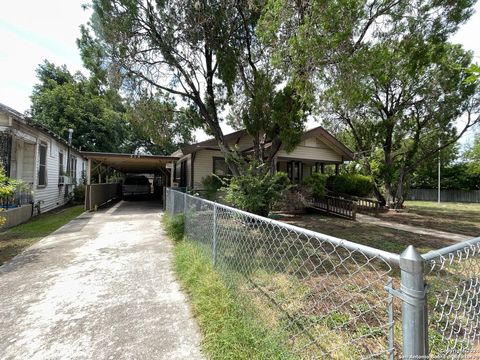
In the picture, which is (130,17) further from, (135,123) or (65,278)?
(65,278)

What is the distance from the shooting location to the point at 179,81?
923cm

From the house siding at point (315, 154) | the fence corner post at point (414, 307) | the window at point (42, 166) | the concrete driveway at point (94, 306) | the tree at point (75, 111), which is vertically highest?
the tree at point (75, 111)

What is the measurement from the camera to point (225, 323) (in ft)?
8.09

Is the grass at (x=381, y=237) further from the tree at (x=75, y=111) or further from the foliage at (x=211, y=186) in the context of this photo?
the tree at (x=75, y=111)

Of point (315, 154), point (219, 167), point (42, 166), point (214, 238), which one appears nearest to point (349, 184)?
point (315, 154)

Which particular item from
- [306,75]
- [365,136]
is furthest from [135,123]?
[365,136]

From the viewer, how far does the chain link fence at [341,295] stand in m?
1.12

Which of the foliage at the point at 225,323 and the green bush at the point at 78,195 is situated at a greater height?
the green bush at the point at 78,195

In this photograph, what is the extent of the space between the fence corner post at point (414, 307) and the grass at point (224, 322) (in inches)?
48.3

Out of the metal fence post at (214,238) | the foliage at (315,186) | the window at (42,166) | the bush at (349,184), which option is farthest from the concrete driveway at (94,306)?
the bush at (349,184)

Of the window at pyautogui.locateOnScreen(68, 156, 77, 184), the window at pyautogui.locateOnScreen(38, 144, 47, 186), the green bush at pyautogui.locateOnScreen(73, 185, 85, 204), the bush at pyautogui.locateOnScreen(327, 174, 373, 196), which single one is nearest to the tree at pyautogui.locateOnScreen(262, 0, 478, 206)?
the bush at pyautogui.locateOnScreen(327, 174, 373, 196)

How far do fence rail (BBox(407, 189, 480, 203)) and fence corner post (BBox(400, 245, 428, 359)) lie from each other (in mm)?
32368

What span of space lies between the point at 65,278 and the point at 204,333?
9.24ft

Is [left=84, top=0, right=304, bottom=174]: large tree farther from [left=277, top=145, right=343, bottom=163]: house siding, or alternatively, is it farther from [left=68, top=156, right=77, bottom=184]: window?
[left=68, top=156, right=77, bottom=184]: window
